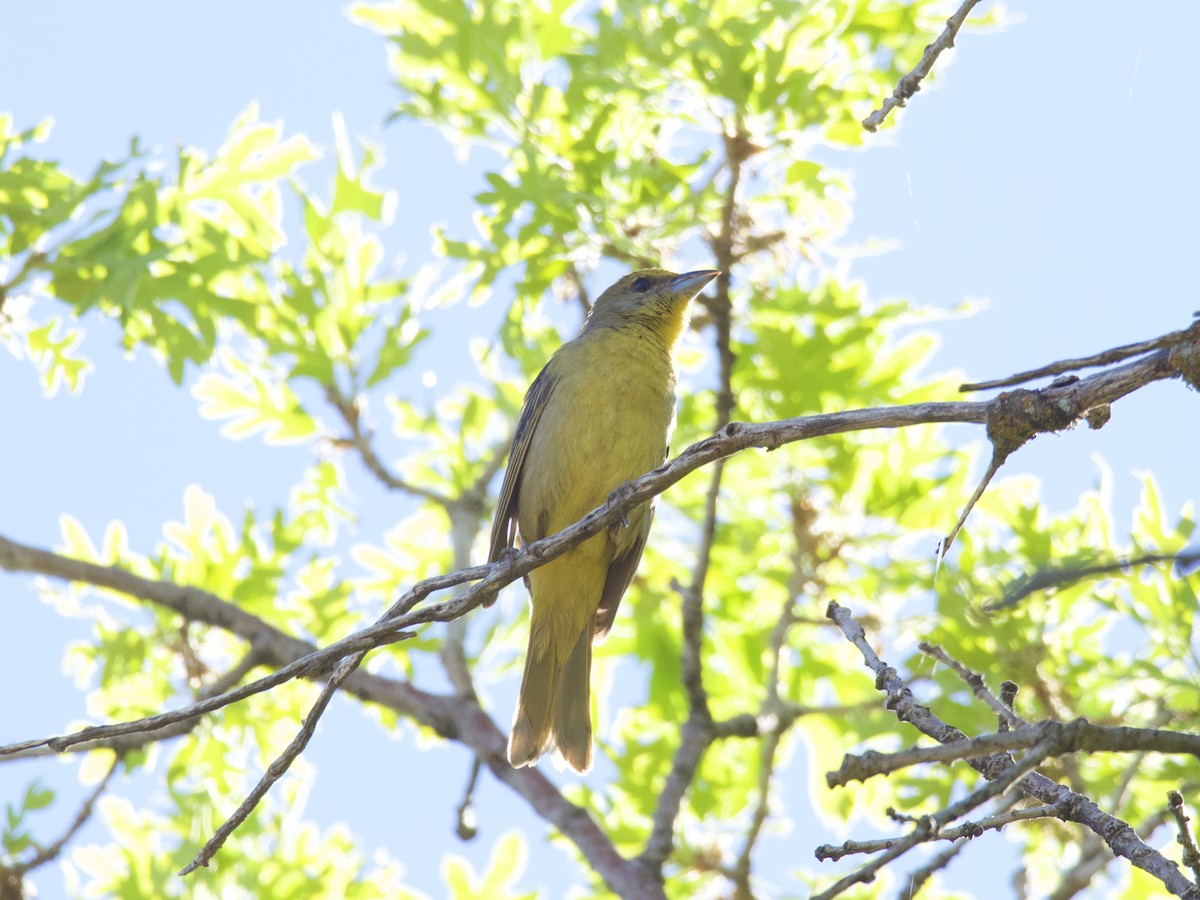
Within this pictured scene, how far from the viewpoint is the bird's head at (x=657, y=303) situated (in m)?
6.66

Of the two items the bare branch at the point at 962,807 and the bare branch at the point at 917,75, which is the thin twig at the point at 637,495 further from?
the bare branch at the point at 962,807

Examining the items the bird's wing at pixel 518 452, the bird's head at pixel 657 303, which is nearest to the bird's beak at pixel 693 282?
the bird's head at pixel 657 303

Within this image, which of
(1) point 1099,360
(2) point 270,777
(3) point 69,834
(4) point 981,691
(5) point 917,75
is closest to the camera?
(1) point 1099,360

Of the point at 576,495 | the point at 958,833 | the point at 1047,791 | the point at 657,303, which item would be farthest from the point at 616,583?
the point at 958,833

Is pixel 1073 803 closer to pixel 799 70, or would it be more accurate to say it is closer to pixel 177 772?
pixel 799 70

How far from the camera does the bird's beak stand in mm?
6573

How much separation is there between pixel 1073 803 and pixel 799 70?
146 inches

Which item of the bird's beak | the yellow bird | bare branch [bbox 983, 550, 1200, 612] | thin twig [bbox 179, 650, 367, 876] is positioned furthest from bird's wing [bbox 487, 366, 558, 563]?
bare branch [bbox 983, 550, 1200, 612]

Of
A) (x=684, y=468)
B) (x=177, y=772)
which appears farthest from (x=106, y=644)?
(x=684, y=468)

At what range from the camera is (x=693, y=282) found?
662 cm

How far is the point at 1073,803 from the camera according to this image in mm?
2812

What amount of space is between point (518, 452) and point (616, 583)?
79 centimetres

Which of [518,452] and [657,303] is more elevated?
[657,303]

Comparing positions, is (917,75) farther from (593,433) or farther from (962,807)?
(593,433)
